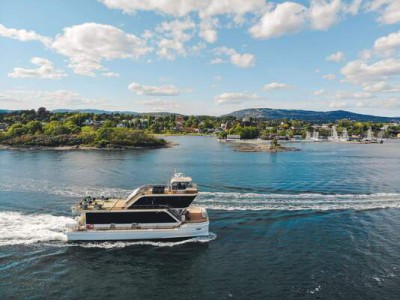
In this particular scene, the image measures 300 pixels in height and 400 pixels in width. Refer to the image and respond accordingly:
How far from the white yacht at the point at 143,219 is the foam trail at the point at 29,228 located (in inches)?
111

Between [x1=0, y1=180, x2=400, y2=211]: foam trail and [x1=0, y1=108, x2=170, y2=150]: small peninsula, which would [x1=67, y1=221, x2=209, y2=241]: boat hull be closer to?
[x1=0, y1=180, x2=400, y2=211]: foam trail

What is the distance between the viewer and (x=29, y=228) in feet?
122

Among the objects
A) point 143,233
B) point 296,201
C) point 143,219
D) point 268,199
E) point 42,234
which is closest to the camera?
point 143,233

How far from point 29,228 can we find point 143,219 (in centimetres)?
1252

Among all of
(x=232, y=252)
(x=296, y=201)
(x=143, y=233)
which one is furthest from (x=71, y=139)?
(x=232, y=252)

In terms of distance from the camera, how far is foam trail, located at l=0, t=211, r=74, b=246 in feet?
113

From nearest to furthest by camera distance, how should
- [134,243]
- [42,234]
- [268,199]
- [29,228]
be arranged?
[134,243] < [42,234] < [29,228] < [268,199]

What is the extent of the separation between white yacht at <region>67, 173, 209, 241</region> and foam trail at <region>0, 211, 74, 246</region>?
2.82 meters

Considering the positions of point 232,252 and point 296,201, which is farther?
point 296,201

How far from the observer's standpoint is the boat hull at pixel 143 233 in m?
34.2

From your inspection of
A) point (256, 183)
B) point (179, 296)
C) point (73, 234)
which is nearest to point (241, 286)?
point (179, 296)

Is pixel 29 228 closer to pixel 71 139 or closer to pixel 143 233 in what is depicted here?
pixel 143 233

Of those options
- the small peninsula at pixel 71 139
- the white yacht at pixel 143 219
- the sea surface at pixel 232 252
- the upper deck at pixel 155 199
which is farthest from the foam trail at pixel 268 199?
the small peninsula at pixel 71 139

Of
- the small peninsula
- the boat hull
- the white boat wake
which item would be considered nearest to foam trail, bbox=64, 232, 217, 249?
the white boat wake
